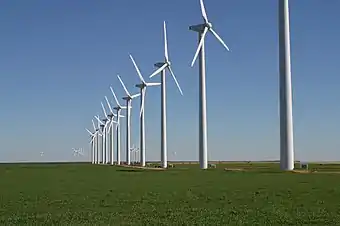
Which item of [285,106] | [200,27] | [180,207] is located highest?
[200,27]

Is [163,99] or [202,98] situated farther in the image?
[163,99]

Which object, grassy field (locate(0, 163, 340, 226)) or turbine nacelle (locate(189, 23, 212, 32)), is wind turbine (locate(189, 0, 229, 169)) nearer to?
turbine nacelle (locate(189, 23, 212, 32))

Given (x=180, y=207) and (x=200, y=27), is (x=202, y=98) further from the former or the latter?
(x=180, y=207)

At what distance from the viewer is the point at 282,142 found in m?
59.8

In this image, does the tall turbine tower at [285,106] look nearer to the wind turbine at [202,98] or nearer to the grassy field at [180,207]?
the wind turbine at [202,98]

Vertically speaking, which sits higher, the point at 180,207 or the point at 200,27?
the point at 200,27

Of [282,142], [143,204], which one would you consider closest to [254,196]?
[143,204]

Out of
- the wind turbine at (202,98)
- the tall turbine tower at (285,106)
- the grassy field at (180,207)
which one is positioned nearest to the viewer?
the grassy field at (180,207)

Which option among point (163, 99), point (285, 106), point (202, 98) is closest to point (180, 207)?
point (285, 106)

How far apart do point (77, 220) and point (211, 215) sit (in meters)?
4.71

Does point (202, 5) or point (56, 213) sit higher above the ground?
point (202, 5)

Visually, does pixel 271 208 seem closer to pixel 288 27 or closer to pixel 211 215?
pixel 211 215

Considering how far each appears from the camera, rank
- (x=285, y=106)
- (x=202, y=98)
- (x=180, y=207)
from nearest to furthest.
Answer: (x=180, y=207) < (x=285, y=106) < (x=202, y=98)

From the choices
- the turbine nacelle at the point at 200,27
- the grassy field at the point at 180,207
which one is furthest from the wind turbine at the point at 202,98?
the grassy field at the point at 180,207
